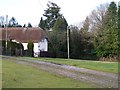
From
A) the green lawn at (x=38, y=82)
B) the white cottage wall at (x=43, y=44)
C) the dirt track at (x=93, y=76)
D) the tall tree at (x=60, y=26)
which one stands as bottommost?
the dirt track at (x=93, y=76)

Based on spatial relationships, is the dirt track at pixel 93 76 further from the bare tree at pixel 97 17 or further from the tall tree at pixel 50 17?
the tall tree at pixel 50 17

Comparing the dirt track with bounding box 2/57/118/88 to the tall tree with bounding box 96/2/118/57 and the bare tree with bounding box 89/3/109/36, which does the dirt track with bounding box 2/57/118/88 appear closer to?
the tall tree with bounding box 96/2/118/57

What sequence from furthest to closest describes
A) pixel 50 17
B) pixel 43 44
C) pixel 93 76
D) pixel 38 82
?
pixel 50 17
pixel 43 44
pixel 93 76
pixel 38 82

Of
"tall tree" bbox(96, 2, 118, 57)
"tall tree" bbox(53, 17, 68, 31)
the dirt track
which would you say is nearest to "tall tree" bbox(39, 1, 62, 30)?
"tall tree" bbox(53, 17, 68, 31)

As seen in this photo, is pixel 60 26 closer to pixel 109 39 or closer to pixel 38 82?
pixel 109 39

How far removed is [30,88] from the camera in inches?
468

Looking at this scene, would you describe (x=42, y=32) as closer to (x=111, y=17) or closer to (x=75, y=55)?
(x=75, y=55)

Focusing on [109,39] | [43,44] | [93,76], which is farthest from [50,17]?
[93,76]

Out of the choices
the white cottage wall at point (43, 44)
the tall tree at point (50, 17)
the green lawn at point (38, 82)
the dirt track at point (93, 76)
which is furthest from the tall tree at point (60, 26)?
the green lawn at point (38, 82)

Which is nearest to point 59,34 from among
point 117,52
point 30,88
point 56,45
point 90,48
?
point 56,45

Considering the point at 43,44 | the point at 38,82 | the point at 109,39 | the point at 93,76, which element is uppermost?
the point at 109,39

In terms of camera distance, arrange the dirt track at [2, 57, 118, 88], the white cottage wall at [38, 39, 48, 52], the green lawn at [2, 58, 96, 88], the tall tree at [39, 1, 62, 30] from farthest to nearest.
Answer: the tall tree at [39, 1, 62, 30] → the white cottage wall at [38, 39, 48, 52] → the dirt track at [2, 57, 118, 88] → the green lawn at [2, 58, 96, 88]

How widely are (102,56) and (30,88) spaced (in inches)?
1869

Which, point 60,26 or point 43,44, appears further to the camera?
point 43,44
